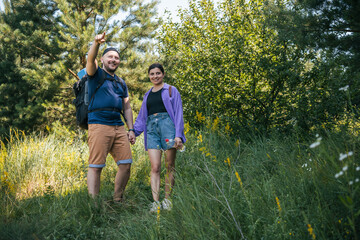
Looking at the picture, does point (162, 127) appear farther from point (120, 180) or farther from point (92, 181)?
point (92, 181)

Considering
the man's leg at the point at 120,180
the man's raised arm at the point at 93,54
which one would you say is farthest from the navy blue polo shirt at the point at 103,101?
the man's leg at the point at 120,180

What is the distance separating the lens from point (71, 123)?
10859mm

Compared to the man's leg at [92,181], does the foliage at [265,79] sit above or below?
above

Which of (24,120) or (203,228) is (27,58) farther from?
(203,228)

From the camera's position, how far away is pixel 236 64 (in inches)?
227

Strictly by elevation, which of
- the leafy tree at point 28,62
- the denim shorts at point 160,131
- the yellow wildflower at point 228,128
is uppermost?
the leafy tree at point 28,62

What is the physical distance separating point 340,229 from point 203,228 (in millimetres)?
938

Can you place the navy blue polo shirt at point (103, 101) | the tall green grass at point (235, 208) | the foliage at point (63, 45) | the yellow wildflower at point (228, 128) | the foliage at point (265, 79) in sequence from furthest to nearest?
1. the foliage at point (63, 45)
2. the yellow wildflower at point (228, 128)
3. the foliage at point (265, 79)
4. the navy blue polo shirt at point (103, 101)
5. the tall green grass at point (235, 208)

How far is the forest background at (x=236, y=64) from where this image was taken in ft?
12.9

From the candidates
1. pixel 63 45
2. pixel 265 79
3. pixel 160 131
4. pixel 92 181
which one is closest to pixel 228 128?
pixel 265 79

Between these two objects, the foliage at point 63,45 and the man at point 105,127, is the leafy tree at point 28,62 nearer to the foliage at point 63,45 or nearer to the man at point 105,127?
the foliage at point 63,45

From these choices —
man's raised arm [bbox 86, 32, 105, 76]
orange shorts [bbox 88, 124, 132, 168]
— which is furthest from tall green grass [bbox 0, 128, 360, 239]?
man's raised arm [bbox 86, 32, 105, 76]

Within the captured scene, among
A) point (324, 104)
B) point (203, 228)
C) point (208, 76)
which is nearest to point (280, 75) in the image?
point (324, 104)

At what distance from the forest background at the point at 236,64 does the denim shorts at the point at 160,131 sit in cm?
53
